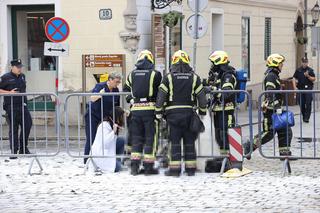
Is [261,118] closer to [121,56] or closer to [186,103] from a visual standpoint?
[186,103]

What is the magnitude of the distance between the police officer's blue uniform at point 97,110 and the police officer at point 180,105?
1143mm

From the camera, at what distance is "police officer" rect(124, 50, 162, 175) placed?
11.6 m

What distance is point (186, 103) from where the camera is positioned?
11.5 m

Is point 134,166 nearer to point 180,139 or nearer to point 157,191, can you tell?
point 180,139

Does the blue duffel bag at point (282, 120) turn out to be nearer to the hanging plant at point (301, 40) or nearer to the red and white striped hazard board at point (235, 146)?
the red and white striped hazard board at point (235, 146)

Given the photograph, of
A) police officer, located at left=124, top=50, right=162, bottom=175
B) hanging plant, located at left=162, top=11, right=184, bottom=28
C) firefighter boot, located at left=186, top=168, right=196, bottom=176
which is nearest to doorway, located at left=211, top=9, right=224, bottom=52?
hanging plant, located at left=162, top=11, right=184, bottom=28

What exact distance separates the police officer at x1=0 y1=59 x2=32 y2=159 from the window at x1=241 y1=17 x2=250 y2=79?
556 inches

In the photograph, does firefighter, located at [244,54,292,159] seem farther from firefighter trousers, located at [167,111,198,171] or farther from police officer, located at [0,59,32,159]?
police officer, located at [0,59,32,159]

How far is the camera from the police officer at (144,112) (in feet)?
38.2

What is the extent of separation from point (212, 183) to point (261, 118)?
91.7 inches

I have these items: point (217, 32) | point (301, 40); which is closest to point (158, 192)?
point (217, 32)

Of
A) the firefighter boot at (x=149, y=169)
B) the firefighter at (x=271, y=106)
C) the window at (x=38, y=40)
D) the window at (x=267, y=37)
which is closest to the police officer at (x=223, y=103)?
the firefighter at (x=271, y=106)

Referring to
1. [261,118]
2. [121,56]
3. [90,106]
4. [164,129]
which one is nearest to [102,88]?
[90,106]

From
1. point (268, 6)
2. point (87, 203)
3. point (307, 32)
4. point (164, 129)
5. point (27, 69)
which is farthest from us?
point (307, 32)
